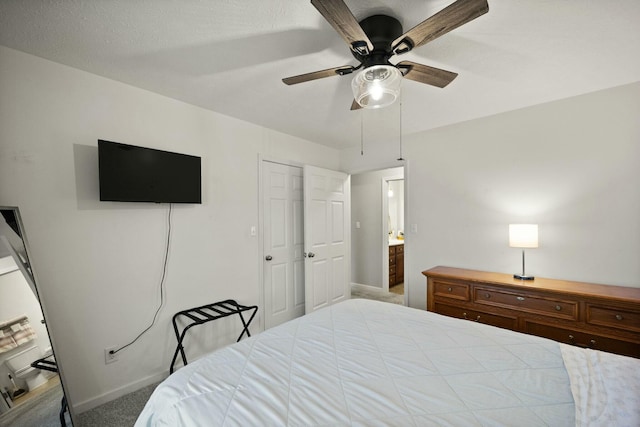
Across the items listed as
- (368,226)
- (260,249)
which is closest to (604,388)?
(260,249)

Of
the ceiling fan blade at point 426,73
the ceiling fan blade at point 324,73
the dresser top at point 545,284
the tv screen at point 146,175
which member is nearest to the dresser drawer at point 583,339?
the dresser top at point 545,284

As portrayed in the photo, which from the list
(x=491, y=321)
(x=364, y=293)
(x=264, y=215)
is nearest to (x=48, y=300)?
(x=264, y=215)

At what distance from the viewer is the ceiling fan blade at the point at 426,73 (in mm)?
1438

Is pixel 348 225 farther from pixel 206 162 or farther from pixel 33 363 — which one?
pixel 33 363

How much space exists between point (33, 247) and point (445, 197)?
3.59 meters

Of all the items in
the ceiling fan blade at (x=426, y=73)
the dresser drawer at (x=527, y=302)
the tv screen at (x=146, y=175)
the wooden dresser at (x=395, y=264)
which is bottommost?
the wooden dresser at (x=395, y=264)

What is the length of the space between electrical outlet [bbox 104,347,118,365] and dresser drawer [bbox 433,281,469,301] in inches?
111

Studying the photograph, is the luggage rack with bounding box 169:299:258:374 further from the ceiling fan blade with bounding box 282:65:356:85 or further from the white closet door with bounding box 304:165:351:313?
the ceiling fan blade with bounding box 282:65:356:85

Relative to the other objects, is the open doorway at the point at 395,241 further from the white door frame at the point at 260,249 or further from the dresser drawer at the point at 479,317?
the white door frame at the point at 260,249

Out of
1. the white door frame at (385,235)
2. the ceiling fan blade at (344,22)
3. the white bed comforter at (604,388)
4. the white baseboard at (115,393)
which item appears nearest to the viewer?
the white bed comforter at (604,388)

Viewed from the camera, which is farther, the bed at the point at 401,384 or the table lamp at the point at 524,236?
the table lamp at the point at 524,236

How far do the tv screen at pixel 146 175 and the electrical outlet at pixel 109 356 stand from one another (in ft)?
3.63

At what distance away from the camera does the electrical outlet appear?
1.96m

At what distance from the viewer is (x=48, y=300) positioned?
1.74 m
